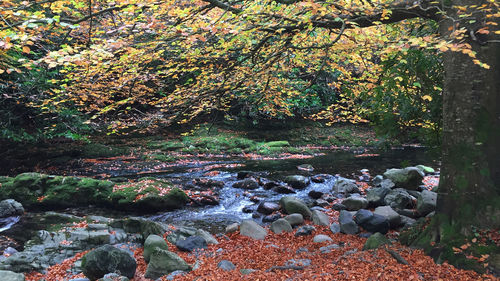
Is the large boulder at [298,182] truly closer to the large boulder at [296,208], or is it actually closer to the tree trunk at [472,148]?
the large boulder at [296,208]

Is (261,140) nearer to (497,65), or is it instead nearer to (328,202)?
(328,202)

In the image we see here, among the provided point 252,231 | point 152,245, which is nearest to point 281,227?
point 252,231

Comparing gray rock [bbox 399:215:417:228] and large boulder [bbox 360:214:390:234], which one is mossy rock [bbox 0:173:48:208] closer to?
large boulder [bbox 360:214:390:234]

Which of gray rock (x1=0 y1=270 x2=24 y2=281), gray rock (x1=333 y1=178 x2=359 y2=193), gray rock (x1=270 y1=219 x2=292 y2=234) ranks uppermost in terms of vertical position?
gray rock (x1=0 y1=270 x2=24 y2=281)

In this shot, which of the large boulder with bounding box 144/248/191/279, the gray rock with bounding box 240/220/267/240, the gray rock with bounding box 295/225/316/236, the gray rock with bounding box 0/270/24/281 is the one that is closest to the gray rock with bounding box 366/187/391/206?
the gray rock with bounding box 295/225/316/236

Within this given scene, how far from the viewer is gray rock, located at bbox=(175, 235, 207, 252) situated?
21.2 feet

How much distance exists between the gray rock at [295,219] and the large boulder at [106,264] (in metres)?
4.45

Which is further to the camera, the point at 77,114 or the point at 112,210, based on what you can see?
the point at 77,114

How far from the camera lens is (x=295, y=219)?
8422 millimetres

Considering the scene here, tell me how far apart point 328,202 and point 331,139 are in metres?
17.8

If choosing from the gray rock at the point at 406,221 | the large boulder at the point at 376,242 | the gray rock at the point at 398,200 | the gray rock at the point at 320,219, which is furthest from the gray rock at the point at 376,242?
the gray rock at the point at 398,200

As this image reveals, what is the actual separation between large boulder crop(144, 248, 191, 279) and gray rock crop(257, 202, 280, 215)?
441cm

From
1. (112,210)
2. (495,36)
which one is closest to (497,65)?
(495,36)

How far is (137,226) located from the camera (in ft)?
24.0
